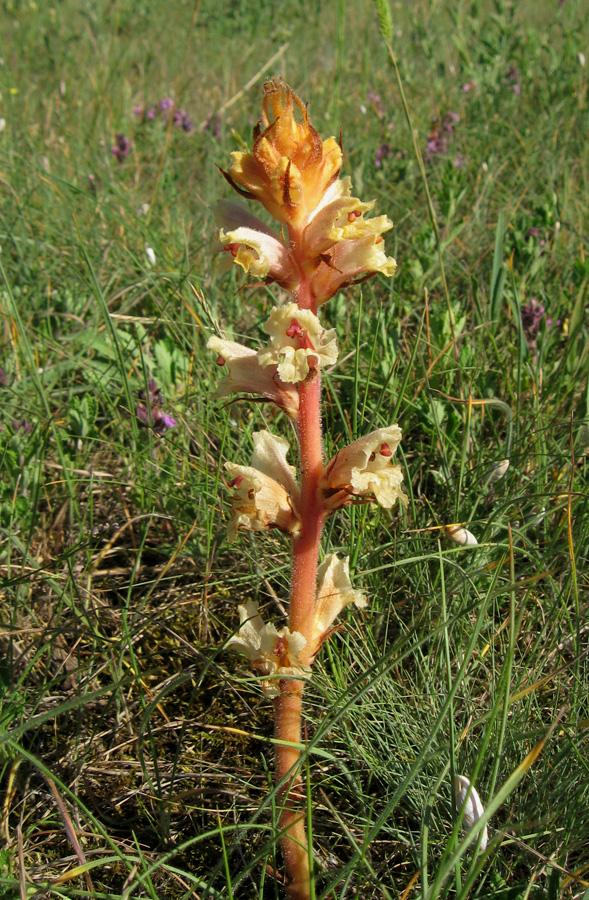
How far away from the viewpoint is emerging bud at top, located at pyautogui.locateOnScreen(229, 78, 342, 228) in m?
1.45

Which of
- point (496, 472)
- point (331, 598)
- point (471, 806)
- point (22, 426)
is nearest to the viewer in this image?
point (471, 806)

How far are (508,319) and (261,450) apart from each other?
166cm

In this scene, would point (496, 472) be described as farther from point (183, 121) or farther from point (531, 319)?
point (183, 121)

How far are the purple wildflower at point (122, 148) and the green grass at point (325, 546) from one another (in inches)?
3.9

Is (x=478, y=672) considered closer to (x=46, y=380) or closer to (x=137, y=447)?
(x=137, y=447)

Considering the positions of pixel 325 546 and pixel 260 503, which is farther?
pixel 325 546

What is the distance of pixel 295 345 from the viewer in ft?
4.75

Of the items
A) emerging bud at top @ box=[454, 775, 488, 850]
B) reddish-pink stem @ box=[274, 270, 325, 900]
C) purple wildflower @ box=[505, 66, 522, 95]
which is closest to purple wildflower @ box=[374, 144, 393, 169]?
purple wildflower @ box=[505, 66, 522, 95]

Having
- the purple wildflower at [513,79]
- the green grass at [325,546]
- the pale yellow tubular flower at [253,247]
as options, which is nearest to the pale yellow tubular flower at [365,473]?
the green grass at [325,546]

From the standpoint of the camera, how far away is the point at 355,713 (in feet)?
5.83

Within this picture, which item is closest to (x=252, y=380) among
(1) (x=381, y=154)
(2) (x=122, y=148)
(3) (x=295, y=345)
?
(3) (x=295, y=345)

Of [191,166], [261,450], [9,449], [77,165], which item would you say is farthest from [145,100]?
[261,450]

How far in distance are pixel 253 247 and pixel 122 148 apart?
3.57 m

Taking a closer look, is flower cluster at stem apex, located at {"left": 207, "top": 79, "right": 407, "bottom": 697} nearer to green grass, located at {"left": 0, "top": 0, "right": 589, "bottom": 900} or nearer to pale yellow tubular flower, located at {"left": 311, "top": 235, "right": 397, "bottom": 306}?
pale yellow tubular flower, located at {"left": 311, "top": 235, "right": 397, "bottom": 306}
